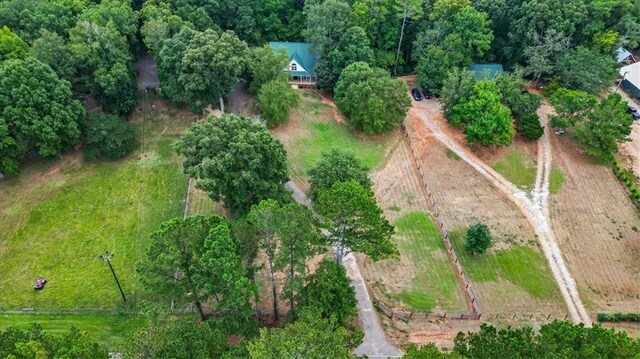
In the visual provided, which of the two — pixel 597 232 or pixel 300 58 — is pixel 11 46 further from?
pixel 597 232

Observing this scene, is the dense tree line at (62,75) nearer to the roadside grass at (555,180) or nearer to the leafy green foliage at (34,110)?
the leafy green foliage at (34,110)

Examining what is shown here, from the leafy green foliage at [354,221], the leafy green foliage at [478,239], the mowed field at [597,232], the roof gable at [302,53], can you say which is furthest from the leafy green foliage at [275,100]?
the mowed field at [597,232]

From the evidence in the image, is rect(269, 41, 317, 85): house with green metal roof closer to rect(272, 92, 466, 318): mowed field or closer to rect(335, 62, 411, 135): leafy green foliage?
rect(272, 92, 466, 318): mowed field

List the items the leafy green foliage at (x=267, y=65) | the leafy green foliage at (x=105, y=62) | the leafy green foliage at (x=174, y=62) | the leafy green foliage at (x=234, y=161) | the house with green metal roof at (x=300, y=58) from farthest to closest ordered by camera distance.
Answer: the house with green metal roof at (x=300, y=58), the leafy green foliage at (x=267, y=65), the leafy green foliage at (x=174, y=62), the leafy green foliage at (x=105, y=62), the leafy green foliage at (x=234, y=161)

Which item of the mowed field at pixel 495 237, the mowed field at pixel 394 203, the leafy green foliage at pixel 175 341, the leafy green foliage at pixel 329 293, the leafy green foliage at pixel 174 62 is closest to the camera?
the leafy green foliage at pixel 175 341

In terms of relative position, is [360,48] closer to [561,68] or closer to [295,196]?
[295,196]

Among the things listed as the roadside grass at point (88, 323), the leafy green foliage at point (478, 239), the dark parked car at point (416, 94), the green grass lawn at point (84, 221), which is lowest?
the roadside grass at point (88, 323)
